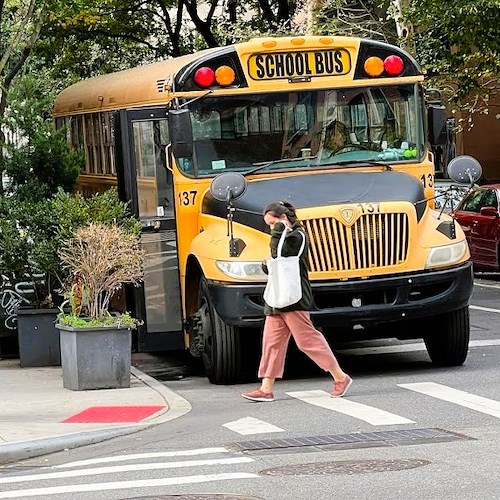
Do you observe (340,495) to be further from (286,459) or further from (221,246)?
(221,246)

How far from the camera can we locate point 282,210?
11.9 meters

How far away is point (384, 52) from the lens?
14.3 meters

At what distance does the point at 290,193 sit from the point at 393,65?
2.01 m

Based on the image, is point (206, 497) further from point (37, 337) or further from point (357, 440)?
point (37, 337)

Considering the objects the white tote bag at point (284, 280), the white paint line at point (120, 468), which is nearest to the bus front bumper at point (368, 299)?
the white tote bag at point (284, 280)

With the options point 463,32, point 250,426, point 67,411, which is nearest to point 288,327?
point 250,426

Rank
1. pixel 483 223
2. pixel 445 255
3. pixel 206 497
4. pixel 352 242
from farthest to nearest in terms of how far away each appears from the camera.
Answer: pixel 483 223 → pixel 445 255 → pixel 352 242 → pixel 206 497

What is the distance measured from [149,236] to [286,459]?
18.8ft

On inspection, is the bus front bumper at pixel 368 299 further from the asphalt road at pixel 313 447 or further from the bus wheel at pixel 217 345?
the asphalt road at pixel 313 447

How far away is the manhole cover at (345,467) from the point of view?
849cm

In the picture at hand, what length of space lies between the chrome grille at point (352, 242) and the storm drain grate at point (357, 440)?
2919 millimetres

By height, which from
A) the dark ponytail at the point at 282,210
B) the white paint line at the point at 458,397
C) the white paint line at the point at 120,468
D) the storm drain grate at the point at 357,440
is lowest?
the white paint line at the point at 458,397

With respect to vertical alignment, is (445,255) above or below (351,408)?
above

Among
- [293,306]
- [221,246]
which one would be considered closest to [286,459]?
[293,306]
